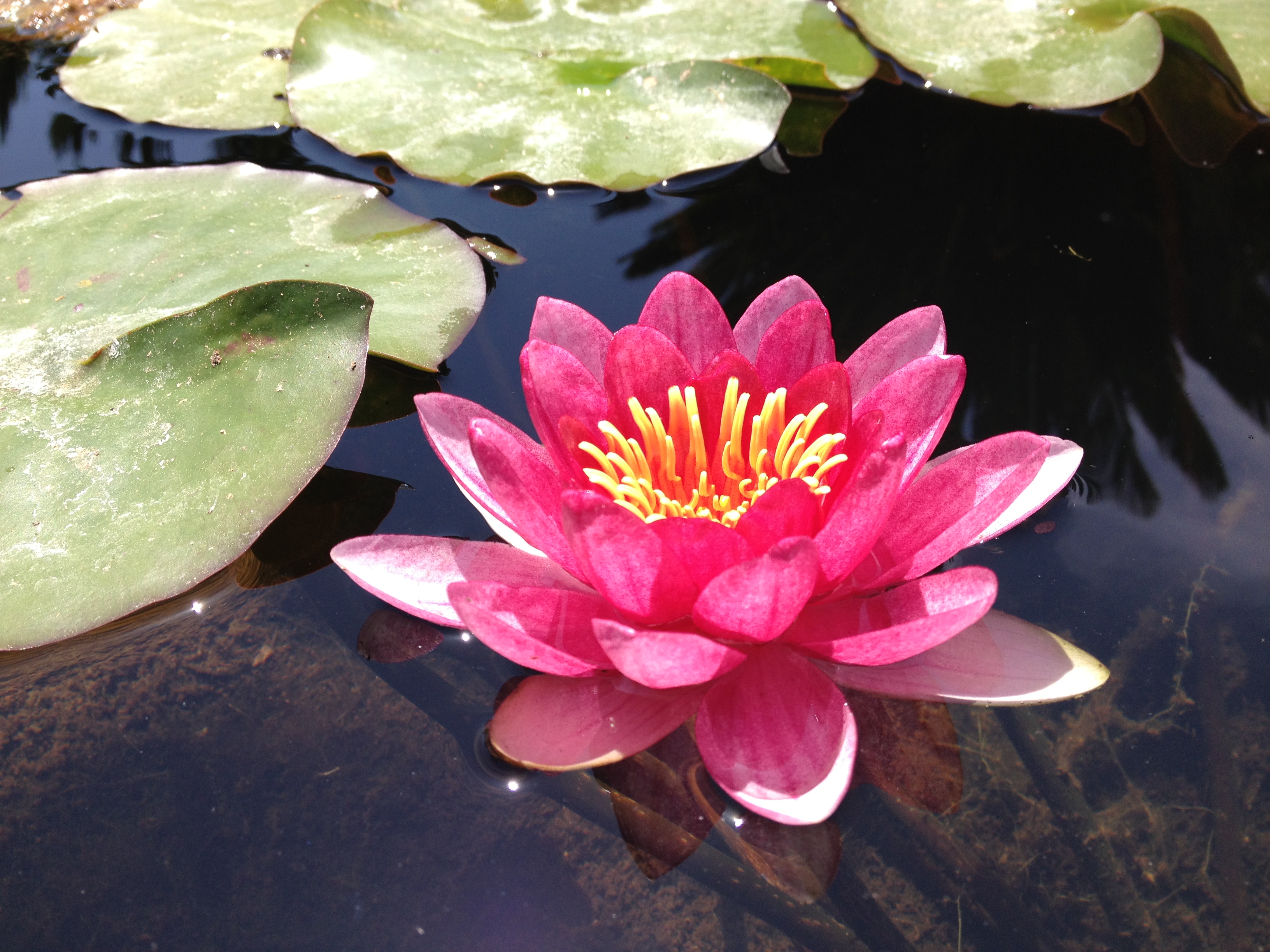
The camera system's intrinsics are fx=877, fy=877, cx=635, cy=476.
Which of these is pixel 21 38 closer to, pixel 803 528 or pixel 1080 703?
pixel 803 528

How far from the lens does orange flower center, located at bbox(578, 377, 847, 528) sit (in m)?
1.47

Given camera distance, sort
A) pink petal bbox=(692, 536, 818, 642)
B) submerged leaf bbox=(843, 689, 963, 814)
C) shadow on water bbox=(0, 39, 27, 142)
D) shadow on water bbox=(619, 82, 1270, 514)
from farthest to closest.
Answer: shadow on water bbox=(0, 39, 27, 142) < shadow on water bbox=(619, 82, 1270, 514) < submerged leaf bbox=(843, 689, 963, 814) < pink petal bbox=(692, 536, 818, 642)

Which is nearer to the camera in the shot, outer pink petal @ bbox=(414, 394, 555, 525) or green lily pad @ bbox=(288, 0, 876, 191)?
outer pink petal @ bbox=(414, 394, 555, 525)

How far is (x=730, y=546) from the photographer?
131 cm

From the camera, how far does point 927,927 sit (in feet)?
4.32

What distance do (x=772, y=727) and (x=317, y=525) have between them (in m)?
1.07

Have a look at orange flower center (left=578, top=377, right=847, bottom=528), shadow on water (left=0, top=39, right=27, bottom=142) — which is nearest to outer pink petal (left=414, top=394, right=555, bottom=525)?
orange flower center (left=578, top=377, right=847, bottom=528)

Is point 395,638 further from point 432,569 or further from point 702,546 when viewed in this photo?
point 702,546

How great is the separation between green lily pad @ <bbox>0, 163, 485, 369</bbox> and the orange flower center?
24.7 inches

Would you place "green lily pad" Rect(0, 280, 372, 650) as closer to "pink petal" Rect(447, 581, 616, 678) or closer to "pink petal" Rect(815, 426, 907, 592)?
"pink petal" Rect(447, 581, 616, 678)

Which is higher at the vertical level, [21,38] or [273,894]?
[21,38]

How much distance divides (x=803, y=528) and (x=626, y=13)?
2.19m

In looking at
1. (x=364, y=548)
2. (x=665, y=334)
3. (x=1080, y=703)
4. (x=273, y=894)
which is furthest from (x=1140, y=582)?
(x=273, y=894)

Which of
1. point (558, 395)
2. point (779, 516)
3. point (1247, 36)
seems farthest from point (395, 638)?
point (1247, 36)
